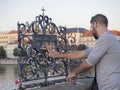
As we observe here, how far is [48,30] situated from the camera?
518cm

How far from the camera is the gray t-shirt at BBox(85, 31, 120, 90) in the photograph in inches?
110

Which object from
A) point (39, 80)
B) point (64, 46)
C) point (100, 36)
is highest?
point (100, 36)

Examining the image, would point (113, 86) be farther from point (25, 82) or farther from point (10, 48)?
point (10, 48)

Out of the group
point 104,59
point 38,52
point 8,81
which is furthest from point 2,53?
point 104,59

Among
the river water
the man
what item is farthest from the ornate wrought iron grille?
the river water

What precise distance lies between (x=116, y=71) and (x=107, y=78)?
0.29 feet

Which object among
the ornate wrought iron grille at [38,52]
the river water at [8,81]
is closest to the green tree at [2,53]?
the river water at [8,81]

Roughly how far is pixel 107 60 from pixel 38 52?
2043 mm

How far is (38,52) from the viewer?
4.78 meters

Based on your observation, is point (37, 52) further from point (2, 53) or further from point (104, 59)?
point (2, 53)

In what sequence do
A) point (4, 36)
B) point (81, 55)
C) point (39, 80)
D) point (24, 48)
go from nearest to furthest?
1. point (81, 55)
2. point (24, 48)
3. point (39, 80)
4. point (4, 36)

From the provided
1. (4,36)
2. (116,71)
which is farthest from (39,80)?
(4,36)

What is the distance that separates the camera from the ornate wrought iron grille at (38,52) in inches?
185

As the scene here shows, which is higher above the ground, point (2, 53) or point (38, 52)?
point (38, 52)
